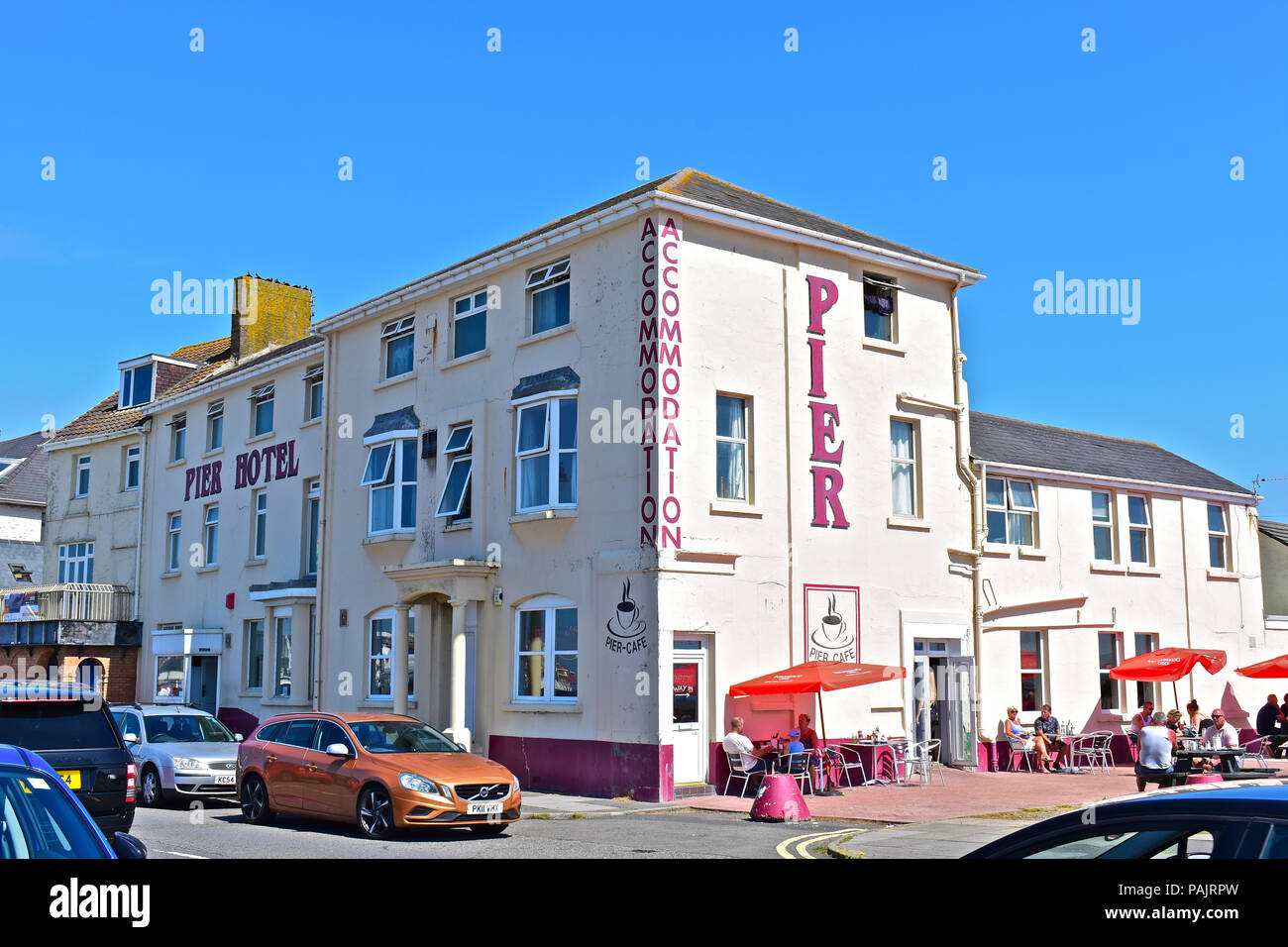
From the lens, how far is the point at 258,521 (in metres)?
31.5

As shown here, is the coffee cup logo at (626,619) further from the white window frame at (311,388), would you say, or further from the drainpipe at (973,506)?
the white window frame at (311,388)

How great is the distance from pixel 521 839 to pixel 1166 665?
16010mm

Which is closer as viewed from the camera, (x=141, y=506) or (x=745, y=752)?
(x=745, y=752)

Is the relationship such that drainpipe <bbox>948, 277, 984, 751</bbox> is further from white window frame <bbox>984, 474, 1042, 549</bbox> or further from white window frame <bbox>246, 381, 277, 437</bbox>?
white window frame <bbox>246, 381, 277, 437</bbox>

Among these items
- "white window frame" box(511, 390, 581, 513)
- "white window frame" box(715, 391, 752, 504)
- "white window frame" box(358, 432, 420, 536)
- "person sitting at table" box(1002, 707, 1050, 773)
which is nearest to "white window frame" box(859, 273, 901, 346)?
"white window frame" box(715, 391, 752, 504)

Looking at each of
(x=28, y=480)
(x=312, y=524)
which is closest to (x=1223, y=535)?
(x=312, y=524)

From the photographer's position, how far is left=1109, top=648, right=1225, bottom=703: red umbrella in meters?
25.1

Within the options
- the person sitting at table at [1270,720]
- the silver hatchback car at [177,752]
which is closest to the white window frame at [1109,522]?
the person sitting at table at [1270,720]

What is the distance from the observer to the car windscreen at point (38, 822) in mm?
5004

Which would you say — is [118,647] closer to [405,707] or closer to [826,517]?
[405,707]

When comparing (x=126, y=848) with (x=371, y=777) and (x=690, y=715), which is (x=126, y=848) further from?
(x=690, y=715)

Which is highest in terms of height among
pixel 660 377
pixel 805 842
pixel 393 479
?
pixel 660 377

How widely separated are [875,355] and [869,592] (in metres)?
4.49

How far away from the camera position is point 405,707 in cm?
2461
